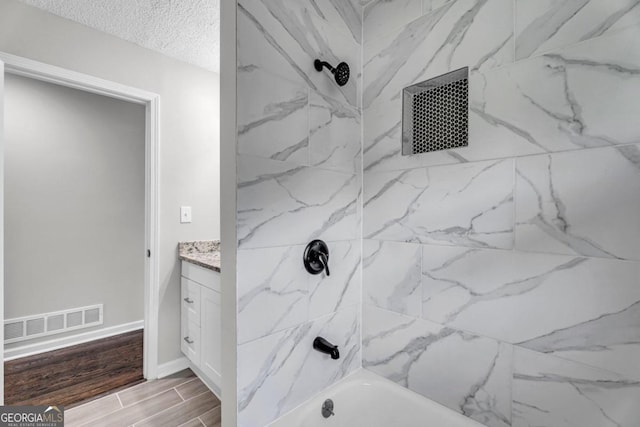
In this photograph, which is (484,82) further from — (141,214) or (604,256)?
(141,214)

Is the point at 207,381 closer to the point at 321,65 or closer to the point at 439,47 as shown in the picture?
the point at 321,65

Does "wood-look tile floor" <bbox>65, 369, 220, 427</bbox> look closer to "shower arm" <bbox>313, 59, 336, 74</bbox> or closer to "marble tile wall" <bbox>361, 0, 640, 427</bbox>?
"marble tile wall" <bbox>361, 0, 640, 427</bbox>

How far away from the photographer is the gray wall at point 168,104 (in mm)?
1663

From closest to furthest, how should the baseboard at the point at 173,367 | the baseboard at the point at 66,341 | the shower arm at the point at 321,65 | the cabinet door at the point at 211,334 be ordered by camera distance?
1. the shower arm at the point at 321,65
2. the cabinet door at the point at 211,334
3. the baseboard at the point at 173,367
4. the baseboard at the point at 66,341

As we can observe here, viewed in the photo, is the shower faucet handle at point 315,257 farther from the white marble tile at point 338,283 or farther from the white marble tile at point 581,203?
the white marble tile at point 581,203

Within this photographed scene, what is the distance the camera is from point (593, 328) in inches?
32.9

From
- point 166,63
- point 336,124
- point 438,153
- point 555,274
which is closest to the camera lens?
point 555,274

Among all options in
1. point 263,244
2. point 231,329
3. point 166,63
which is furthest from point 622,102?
point 166,63

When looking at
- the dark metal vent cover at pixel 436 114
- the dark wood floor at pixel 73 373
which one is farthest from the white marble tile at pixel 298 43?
the dark wood floor at pixel 73 373

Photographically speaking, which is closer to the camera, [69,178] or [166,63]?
[166,63]

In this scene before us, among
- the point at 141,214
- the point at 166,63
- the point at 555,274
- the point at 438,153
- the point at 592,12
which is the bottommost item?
the point at 555,274

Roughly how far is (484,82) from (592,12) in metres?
0.31

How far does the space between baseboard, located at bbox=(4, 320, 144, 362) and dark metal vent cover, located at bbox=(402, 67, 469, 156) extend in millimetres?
3218

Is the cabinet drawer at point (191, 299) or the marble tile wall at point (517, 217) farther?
the cabinet drawer at point (191, 299)
